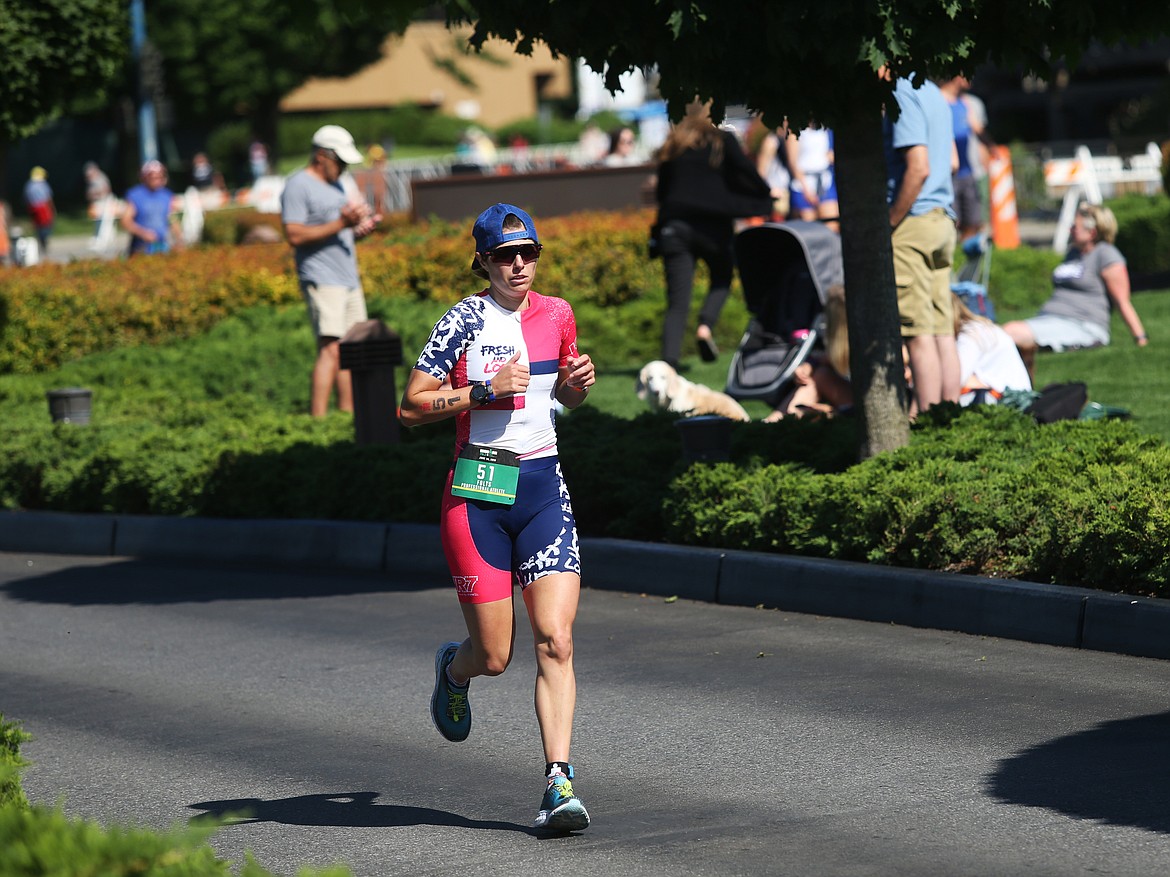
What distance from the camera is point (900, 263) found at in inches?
396

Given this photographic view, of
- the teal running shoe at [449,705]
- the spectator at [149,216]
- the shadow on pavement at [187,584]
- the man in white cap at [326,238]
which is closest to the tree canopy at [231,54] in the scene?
the spectator at [149,216]

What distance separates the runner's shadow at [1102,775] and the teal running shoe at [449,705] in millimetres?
A: 1685

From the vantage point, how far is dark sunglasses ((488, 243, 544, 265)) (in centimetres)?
568

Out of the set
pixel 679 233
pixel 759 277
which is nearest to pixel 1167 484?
pixel 759 277

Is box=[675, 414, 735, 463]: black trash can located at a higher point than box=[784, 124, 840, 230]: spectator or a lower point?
lower

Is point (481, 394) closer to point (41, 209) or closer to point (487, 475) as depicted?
point (487, 475)

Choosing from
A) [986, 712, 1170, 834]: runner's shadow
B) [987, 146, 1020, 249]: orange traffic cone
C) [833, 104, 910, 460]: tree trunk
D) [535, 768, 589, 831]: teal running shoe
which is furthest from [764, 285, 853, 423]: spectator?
[987, 146, 1020, 249]: orange traffic cone

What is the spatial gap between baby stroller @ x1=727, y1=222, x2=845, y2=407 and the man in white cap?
2645 mm

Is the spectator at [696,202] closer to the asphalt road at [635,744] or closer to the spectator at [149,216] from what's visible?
the asphalt road at [635,744]

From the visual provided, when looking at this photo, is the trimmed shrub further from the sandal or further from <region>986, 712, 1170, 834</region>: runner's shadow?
the sandal

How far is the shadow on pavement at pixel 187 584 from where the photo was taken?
9.88 m

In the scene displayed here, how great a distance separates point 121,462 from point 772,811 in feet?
24.9

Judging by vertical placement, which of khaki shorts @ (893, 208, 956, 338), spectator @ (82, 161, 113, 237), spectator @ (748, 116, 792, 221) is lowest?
khaki shorts @ (893, 208, 956, 338)

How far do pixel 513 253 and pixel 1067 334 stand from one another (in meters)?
9.70
